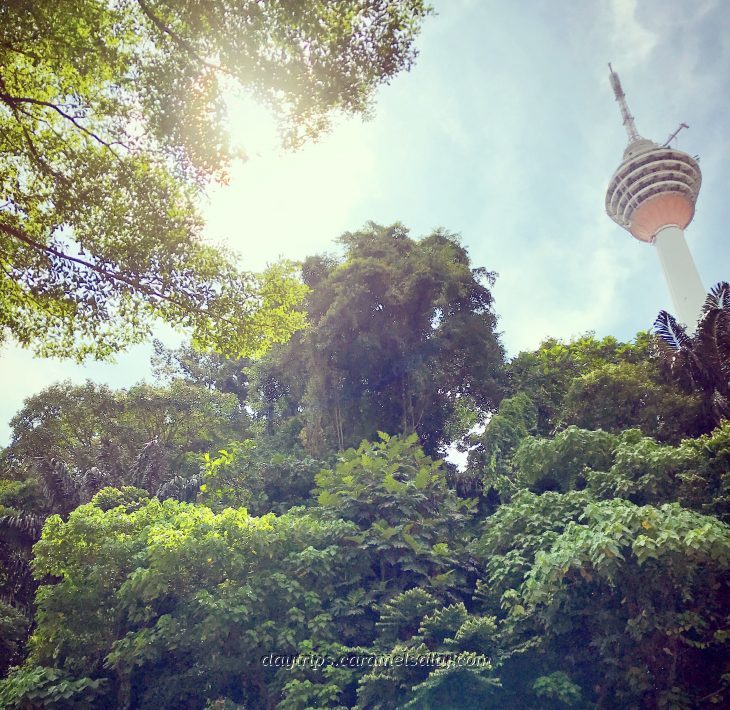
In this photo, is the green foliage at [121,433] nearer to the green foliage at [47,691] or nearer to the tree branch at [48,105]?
the green foliage at [47,691]

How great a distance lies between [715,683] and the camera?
7.28 meters

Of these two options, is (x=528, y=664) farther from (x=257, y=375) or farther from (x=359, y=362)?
(x=257, y=375)

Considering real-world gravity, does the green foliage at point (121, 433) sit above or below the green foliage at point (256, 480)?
above

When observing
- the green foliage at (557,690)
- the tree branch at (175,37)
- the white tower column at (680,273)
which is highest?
the white tower column at (680,273)

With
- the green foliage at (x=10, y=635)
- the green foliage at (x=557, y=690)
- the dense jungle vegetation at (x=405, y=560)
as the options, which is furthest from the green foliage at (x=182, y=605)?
the green foliage at (x=557, y=690)

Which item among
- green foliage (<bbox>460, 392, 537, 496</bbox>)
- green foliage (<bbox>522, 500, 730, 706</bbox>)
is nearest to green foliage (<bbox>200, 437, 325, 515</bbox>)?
green foliage (<bbox>460, 392, 537, 496</bbox>)

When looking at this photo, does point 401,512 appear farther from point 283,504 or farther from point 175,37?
point 175,37

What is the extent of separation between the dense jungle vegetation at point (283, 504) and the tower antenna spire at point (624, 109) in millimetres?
31023

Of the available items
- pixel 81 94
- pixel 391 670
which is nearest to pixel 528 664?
pixel 391 670

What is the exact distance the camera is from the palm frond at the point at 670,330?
1219 cm

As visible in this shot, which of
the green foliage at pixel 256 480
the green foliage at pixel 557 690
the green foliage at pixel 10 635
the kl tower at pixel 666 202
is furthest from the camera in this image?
the kl tower at pixel 666 202

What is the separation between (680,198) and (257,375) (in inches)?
1199

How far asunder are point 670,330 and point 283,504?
9.65m

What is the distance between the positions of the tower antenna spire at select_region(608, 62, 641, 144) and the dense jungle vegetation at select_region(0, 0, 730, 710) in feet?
102
